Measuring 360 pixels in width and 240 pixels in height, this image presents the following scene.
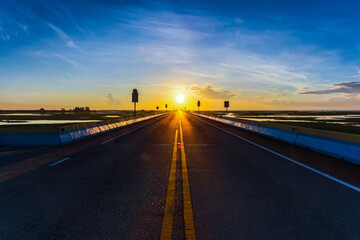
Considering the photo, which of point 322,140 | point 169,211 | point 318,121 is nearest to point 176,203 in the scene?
point 169,211

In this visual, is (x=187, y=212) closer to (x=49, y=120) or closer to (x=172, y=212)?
(x=172, y=212)

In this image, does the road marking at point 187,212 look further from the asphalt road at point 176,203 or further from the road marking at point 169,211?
the road marking at point 169,211

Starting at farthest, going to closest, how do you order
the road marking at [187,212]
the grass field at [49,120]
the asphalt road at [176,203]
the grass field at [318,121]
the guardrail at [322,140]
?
1. the grass field at [49,120]
2. the grass field at [318,121]
3. the guardrail at [322,140]
4. the asphalt road at [176,203]
5. the road marking at [187,212]

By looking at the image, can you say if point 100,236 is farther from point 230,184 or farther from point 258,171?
point 258,171

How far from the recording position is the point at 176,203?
442 centimetres

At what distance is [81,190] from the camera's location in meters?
5.29

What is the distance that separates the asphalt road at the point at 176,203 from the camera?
11.2 feet

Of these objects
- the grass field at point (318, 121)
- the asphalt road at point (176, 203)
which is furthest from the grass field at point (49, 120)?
the grass field at point (318, 121)

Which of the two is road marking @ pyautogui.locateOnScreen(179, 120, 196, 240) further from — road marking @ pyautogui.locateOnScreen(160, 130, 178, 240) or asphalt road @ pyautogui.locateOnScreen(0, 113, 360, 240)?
road marking @ pyautogui.locateOnScreen(160, 130, 178, 240)

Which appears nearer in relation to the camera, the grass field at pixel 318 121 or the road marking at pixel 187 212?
the road marking at pixel 187 212

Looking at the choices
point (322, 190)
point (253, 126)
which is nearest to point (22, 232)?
point (322, 190)

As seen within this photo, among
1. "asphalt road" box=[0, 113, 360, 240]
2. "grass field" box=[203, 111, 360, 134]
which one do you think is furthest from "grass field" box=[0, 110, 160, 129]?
"grass field" box=[203, 111, 360, 134]

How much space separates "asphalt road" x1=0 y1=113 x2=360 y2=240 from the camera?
11.2 ft

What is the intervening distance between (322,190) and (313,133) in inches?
259
